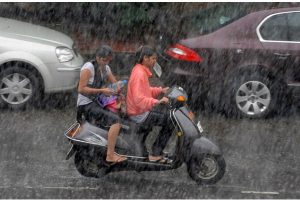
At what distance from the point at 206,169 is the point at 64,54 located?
13.4 ft

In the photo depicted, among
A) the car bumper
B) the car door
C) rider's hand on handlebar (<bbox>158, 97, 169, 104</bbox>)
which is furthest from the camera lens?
the car bumper

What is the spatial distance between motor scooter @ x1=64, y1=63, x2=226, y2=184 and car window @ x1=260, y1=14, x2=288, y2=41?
3.25 metres

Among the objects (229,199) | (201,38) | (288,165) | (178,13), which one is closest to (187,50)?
(201,38)

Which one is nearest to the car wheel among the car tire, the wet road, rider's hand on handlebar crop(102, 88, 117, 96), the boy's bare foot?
the wet road

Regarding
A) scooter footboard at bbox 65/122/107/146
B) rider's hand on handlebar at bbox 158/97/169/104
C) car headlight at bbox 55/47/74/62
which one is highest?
rider's hand on handlebar at bbox 158/97/169/104

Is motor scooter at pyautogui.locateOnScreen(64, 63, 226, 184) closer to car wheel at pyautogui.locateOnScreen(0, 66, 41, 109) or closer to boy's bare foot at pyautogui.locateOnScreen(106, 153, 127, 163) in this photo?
boy's bare foot at pyautogui.locateOnScreen(106, 153, 127, 163)

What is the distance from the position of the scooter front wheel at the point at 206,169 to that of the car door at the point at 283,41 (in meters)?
3.20

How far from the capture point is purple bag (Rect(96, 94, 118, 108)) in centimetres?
768

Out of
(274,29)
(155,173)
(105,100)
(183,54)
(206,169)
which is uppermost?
(274,29)

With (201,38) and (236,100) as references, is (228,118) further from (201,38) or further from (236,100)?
(201,38)

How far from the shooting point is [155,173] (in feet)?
26.3

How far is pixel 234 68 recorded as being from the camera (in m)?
10.4

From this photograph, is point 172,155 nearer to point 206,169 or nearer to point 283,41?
point 206,169

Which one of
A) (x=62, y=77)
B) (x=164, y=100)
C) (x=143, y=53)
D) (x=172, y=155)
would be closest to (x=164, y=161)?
(x=172, y=155)
